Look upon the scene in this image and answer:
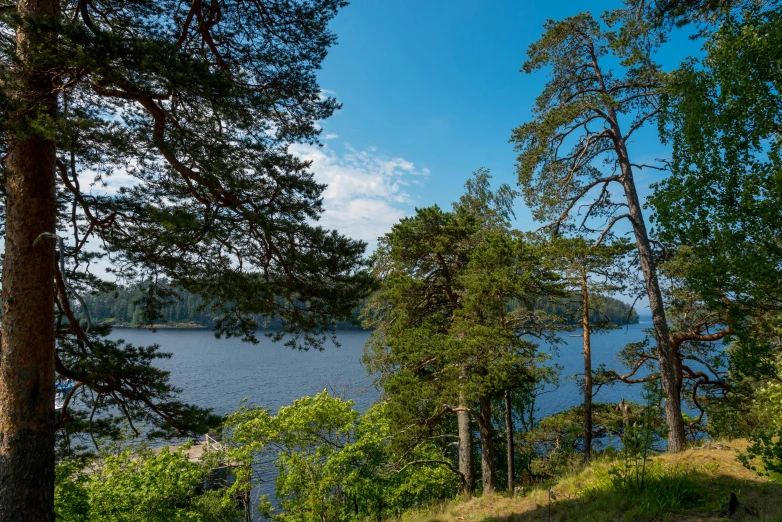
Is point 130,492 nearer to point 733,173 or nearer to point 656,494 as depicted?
point 656,494

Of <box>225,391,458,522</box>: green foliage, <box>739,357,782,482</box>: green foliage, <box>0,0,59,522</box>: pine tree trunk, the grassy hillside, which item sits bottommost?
<box>225,391,458,522</box>: green foliage

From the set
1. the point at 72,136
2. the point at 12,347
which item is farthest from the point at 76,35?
the point at 12,347

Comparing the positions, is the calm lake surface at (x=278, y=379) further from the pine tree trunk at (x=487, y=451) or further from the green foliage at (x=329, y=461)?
the pine tree trunk at (x=487, y=451)

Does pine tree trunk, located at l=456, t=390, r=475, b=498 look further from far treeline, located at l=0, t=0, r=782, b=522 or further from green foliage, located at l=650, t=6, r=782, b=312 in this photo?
green foliage, located at l=650, t=6, r=782, b=312

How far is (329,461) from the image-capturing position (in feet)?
31.9

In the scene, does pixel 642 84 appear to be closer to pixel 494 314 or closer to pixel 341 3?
pixel 494 314

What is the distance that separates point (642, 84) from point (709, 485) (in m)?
7.77

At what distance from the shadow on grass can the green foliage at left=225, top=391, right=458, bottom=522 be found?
211 inches

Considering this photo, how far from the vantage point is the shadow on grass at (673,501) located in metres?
4.36

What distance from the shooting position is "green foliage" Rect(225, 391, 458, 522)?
9992mm

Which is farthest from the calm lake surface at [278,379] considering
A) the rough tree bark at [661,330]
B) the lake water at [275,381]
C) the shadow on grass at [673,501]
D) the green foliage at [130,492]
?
the shadow on grass at [673,501]

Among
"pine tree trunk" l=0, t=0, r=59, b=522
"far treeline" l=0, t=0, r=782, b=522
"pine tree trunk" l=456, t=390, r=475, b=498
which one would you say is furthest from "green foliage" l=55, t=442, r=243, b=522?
"pine tree trunk" l=456, t=390, r=475, b=498

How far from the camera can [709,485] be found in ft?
17.2

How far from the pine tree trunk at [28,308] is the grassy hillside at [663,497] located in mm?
5376
